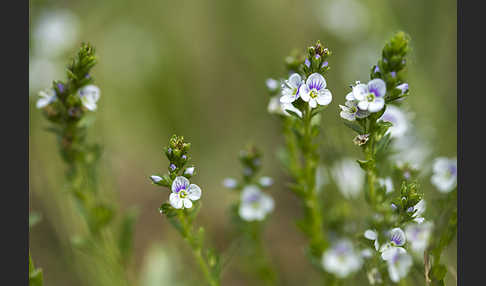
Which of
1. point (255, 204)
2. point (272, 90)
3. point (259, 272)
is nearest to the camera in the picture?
point (272, 90)

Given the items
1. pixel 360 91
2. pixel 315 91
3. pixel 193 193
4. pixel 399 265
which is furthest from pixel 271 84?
pixel 399 265

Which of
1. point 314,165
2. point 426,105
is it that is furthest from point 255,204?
point 426,105

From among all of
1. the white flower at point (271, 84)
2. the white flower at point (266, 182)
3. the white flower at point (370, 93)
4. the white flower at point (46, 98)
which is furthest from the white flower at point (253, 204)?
the white flower at point (46, 98)

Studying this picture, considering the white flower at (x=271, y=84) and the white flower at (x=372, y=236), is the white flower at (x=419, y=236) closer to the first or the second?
the white flower at (x=372, y=236)

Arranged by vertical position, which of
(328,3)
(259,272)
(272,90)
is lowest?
(259,272)

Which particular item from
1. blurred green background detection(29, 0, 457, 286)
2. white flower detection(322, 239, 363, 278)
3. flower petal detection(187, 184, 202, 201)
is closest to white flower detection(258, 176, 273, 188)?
white flower detection(322, 239, 363, 278)

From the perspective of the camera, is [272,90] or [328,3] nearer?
[272,90]

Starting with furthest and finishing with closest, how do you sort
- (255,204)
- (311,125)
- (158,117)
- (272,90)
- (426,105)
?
(158,117)
(426,105)
(255,204)
(272,90)
(311,125)

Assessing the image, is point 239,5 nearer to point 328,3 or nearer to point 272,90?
point 328,3
